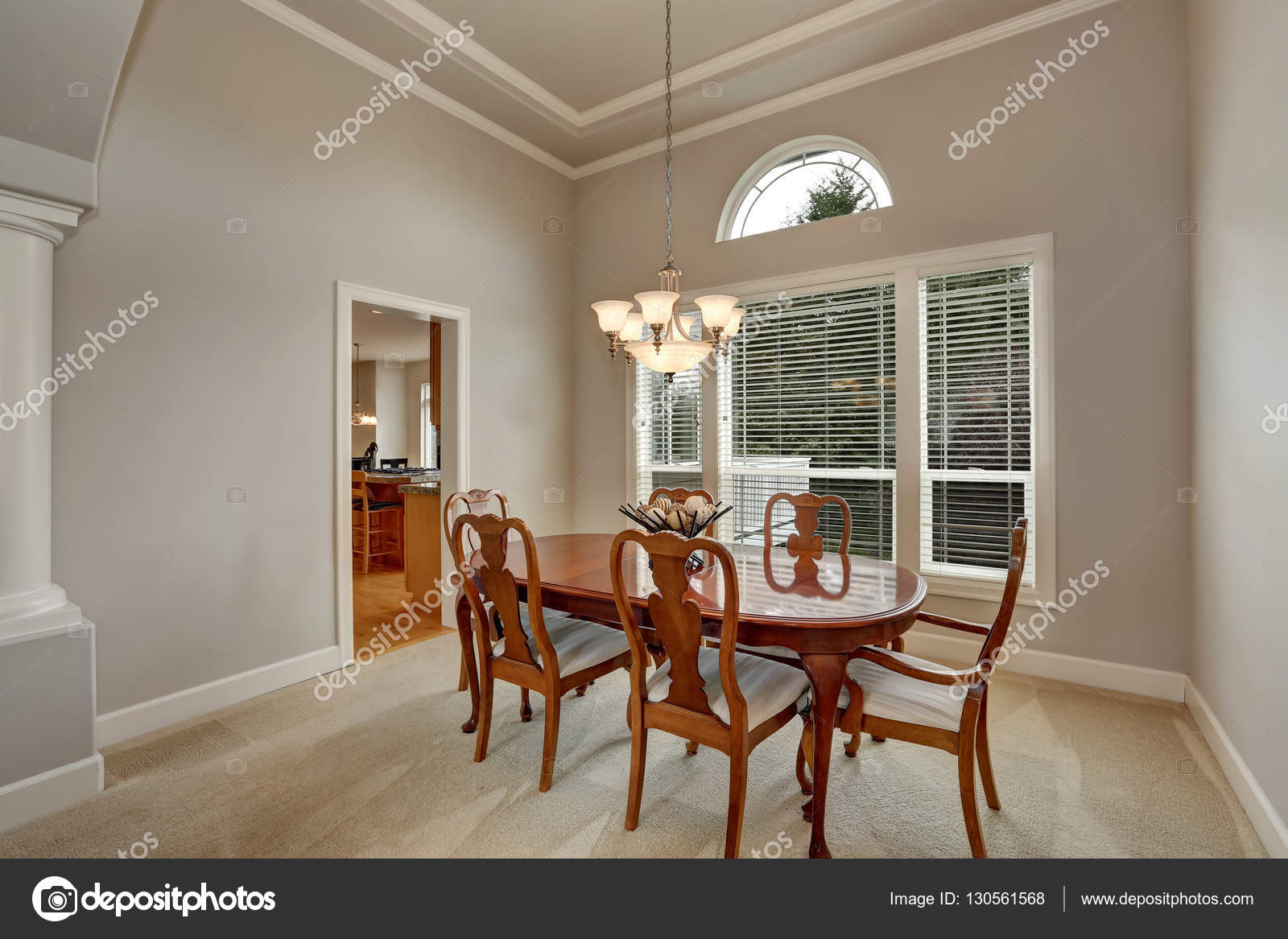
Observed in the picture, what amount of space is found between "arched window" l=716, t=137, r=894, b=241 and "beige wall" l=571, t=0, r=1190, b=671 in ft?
0.45

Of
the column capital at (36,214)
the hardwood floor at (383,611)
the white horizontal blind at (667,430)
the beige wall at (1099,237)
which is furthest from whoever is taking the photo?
the white horizontal blind at (667,430)

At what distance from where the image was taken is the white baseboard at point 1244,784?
177 cm

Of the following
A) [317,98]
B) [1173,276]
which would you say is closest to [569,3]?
[317,98]

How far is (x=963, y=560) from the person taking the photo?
3.45 m

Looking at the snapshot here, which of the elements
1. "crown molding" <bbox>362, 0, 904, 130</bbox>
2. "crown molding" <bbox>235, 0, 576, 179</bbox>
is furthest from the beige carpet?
"crown molding" <bbox>362, 0, 904, 130</bbox>

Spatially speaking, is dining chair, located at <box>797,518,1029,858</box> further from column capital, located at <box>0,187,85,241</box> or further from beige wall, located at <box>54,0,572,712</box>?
column capital, located at <box>0,187,85,241</box>

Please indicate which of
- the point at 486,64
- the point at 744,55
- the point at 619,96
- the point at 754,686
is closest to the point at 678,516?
the point at 754,686

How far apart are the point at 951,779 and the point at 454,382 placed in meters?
3.46

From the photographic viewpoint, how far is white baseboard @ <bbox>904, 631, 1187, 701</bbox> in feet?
9.63

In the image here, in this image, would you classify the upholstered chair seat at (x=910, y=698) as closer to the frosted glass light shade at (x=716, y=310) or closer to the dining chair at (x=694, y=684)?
the dining chair at (x=694, y=684)

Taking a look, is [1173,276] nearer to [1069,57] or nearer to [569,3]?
[1069,57]

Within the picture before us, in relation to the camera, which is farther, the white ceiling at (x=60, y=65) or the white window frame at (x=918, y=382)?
the white window frame at (x=918, y=382)

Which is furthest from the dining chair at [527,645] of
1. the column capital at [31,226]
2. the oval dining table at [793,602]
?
the column capital at [31,226]

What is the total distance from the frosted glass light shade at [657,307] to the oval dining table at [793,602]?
99 cm
